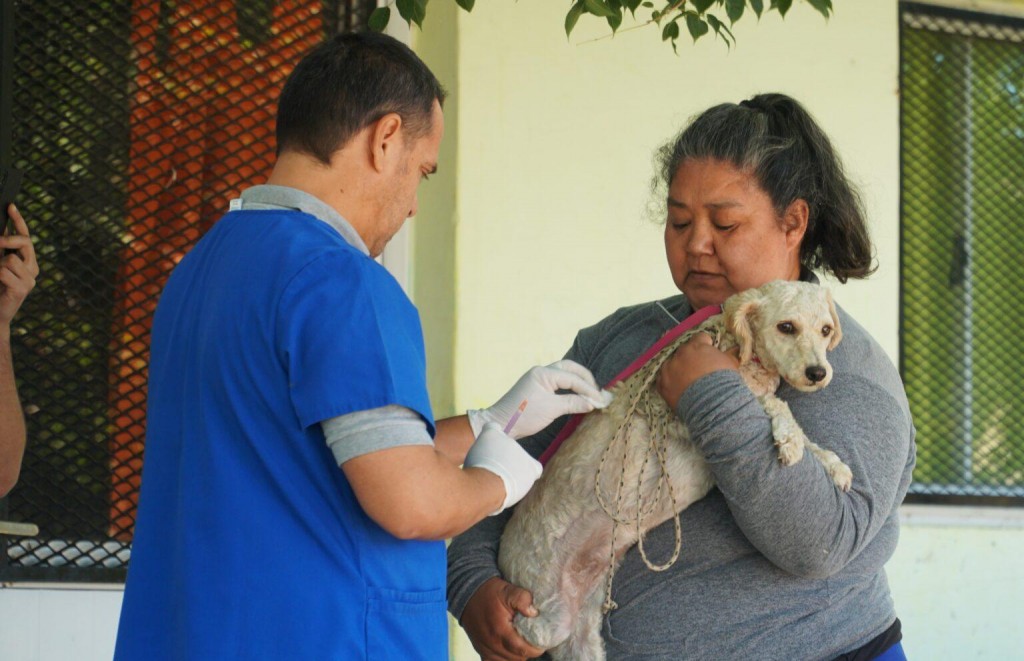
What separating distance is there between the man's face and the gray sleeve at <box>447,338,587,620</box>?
880 mm

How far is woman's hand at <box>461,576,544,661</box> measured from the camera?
2.54m

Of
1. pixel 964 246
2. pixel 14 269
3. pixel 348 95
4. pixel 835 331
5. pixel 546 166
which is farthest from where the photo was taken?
pixel 964 246

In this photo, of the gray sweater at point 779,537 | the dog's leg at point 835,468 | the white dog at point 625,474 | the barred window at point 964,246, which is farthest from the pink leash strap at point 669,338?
the barred window at point 964,246

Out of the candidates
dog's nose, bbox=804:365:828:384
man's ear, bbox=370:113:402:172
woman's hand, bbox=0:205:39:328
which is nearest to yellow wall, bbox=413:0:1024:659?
woman's hand, bbox=0:205:39:328

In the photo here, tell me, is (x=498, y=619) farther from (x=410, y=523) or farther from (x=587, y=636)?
(x=410, y=523)

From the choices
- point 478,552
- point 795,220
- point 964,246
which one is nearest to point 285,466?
point 478,552

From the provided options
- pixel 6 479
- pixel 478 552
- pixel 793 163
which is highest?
pixel 793 163

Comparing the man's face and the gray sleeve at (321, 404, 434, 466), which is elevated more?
the man's face

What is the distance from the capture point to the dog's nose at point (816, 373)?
7.61 ft

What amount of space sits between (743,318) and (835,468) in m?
0.39

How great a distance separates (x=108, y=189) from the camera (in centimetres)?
454

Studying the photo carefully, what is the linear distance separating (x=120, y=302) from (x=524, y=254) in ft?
5.10

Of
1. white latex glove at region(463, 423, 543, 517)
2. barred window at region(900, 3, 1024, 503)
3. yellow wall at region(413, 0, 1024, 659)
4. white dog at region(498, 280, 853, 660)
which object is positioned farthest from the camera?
barred window at region(900, 3, 1024, 503)

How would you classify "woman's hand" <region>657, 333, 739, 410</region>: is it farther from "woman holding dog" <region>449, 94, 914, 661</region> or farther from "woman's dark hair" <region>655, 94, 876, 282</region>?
"woman's dark hair" <region>655, 94, 876, 282</region>
